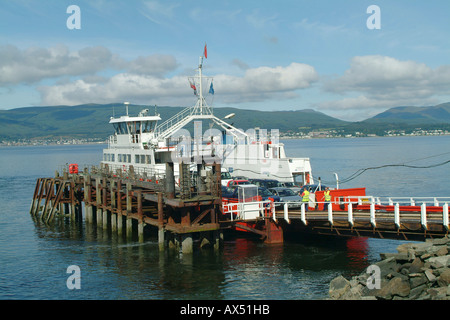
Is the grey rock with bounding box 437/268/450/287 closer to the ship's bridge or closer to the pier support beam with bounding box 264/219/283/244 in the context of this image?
the pier support beam with bounding box 264/219/283/244

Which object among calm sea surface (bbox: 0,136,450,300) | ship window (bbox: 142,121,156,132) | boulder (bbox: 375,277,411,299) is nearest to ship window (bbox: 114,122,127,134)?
ship window (bbox: 142,121,156,132)

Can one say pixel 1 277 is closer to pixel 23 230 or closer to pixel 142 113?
pixel 23 230

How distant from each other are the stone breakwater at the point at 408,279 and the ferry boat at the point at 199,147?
67.9 feet

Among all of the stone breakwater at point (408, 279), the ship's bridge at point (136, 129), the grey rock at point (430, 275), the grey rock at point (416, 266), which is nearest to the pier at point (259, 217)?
the stone breakwater at point (408, 279)

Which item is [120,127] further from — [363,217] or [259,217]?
[363,217]

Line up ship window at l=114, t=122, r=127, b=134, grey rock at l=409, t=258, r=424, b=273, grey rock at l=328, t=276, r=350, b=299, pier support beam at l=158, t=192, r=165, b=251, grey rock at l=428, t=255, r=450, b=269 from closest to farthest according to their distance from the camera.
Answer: grey rock at l=428, t=255, r=450, b=269 < grey rock at l=409, t=258, r=424, b=273 < grey rock at l=328, t=276, r=350, b=299 < pier support beam at l=158, t=192, r=165, b=251 < ship window at l=114, t=122, r=127, b=134

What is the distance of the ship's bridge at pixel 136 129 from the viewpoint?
4169 cm

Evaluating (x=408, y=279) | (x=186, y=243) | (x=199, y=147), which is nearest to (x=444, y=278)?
(x=408, y=279)

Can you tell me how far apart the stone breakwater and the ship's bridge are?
90.0 ft

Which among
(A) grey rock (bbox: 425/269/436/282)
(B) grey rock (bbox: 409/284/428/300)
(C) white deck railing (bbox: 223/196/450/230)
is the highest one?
(C) white deck railing (bbox: 223/196/450/230)

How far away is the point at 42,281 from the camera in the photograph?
71.2 ft

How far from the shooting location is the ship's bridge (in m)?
41.7

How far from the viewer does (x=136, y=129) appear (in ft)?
141
